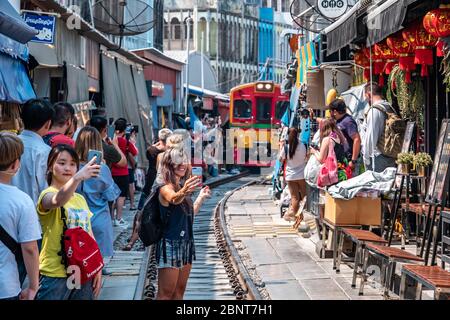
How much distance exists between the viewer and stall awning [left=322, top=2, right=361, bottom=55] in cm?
1428

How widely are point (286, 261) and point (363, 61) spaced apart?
448 centimetres

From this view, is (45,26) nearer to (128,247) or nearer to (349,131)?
(128,247)

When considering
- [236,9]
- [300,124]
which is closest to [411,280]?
[300,124]

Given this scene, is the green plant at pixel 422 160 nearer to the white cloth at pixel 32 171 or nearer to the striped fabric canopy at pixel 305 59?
the white cloth at pixel 32 171

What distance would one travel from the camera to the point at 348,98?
1675 cm

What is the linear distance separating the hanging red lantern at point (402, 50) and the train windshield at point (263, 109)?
24065 mm

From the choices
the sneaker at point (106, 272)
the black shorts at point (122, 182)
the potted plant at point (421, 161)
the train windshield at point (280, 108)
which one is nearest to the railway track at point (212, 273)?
the sneaker at point (106, 272)

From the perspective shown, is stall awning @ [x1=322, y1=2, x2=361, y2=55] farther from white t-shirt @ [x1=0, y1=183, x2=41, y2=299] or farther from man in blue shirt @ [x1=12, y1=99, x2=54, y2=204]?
white t-shirt @ [x1=0, y1=183, x2=41, y2=299]

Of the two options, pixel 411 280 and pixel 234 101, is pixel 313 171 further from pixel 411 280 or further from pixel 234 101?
pixel 234 101

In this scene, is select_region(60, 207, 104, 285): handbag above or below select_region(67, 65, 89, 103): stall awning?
below

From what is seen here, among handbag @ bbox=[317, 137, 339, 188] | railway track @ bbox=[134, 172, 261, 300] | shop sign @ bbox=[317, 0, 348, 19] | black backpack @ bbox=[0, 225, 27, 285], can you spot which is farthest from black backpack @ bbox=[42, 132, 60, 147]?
→ shop sign @ bbox=[317, 0, 348, 19]

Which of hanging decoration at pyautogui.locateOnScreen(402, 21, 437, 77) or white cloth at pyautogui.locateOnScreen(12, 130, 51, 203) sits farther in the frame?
hanging decoration at pyautogui.locateOnScreen(402, 21, 437, 77)

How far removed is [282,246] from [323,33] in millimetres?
4590

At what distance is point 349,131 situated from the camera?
44.9 feet
